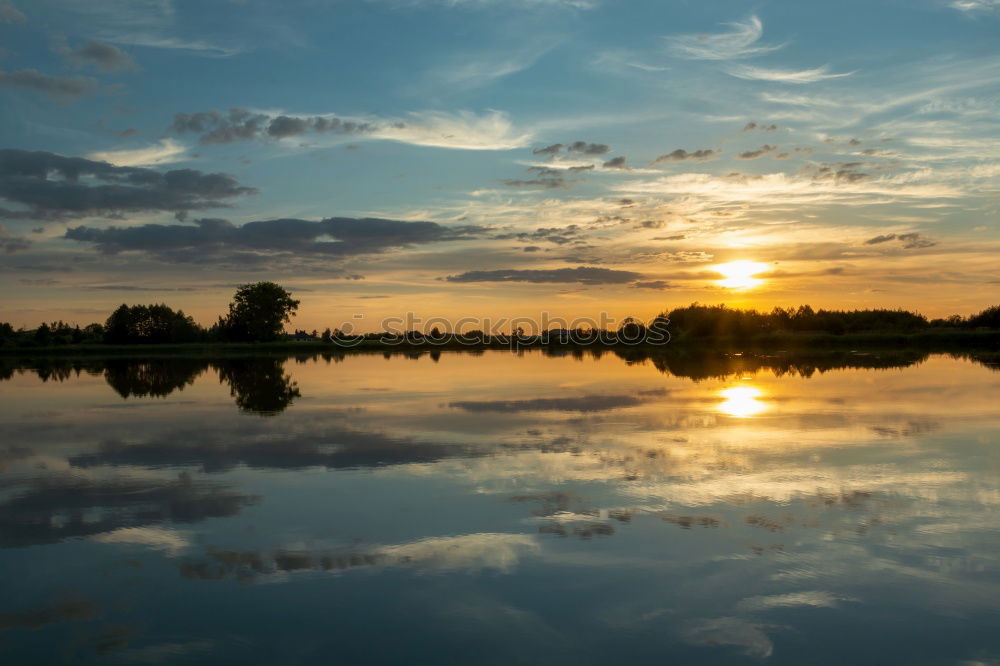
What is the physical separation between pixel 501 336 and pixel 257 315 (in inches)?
1637

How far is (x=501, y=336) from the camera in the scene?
124 meters

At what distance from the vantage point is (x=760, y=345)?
303ft

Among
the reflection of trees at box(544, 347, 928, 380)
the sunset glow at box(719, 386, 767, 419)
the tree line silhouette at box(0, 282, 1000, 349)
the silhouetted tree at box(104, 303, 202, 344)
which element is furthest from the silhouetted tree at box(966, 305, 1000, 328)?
the silhouetted tree at box(104, 303, 202, 344)

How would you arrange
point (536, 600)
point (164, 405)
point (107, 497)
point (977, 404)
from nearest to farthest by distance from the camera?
point (536, 600) → point (107, 497) → point (977, 404) → point (164, 405)

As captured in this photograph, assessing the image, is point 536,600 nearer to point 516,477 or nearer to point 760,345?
point 516,477

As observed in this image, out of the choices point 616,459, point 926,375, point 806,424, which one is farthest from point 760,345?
point 616,459

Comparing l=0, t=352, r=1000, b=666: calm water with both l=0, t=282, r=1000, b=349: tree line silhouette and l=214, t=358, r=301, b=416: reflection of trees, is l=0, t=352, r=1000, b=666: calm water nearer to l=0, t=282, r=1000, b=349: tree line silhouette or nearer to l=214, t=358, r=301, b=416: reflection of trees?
l=214, t=358, r=301, b=416: reflection of trees

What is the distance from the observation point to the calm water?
592cm

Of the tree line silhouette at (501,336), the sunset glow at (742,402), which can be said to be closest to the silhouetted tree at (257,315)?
the tree line silhouette at (501,336)

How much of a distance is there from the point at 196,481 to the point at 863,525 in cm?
975

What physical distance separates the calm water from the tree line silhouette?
85865mm

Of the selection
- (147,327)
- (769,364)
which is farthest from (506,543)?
(147,327)

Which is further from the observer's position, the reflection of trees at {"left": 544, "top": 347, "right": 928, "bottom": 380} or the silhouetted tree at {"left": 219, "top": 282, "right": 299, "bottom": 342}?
the silhouetted tree at {"left": 219, "top": 282, "right": 299, "bottom": 342}

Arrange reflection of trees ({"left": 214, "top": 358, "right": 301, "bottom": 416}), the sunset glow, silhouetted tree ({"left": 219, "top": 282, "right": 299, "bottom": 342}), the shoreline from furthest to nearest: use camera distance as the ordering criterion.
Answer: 1. silhouetted tree ({"left": 219, "top": 282, "right": 299, "bottom": 342})
2. the shoreline
3. reflection of trees ({"left": 214, "top": 358, "right": 301, "bottom": 416})
4. the sunset glow
